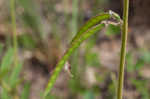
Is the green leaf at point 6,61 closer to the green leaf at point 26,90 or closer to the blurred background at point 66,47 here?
the green leaf at point 26,90

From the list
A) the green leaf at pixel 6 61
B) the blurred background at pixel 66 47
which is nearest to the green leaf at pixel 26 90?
the green leaf at pixel 6 61

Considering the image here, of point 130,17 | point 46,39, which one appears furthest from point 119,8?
point 46,39

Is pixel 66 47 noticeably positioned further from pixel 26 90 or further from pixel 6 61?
pixel 6 61

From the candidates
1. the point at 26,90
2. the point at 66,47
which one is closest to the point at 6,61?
the point at 26,90

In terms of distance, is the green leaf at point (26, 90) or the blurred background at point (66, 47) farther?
the blurred background at point (66, 47)

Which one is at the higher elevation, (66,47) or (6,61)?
(6,61)

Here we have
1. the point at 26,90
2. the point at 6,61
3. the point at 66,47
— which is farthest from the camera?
the point at 66,47

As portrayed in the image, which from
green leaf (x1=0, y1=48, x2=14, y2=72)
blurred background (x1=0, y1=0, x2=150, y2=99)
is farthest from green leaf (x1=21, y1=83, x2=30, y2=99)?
blurred background (x1=0, y1=0, x2=150, y2=99)

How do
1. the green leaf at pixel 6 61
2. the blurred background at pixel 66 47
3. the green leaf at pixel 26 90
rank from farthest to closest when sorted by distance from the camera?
the blurred background at pixel 66 47
the green leaf at pixel 26 90
the green leaf at pixel 6 61

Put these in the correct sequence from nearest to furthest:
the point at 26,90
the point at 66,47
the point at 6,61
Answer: the point at 6,61 < the point at 26,90 < the point at 66,47

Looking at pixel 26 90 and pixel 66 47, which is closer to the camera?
pixel 26 90

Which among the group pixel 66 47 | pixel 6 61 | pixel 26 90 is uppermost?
pixel 6 61

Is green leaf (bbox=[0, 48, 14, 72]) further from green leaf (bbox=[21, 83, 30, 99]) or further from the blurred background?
the blurred background
